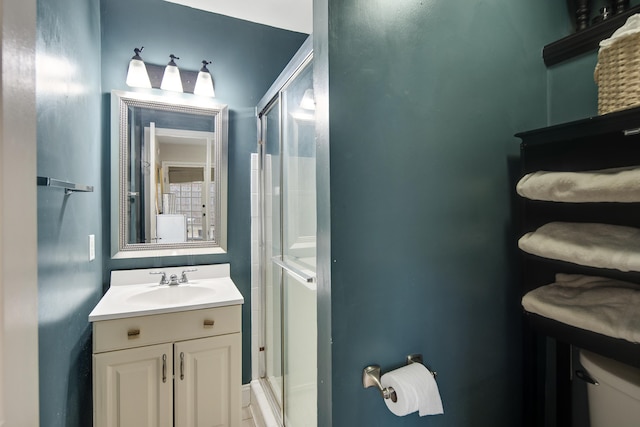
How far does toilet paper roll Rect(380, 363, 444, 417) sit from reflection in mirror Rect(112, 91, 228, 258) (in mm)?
1494

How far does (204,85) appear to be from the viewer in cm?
188

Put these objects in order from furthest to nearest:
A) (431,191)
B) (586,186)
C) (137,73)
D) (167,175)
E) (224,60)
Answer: (224,60) → (167,175) → (137,73) → (431,191) → (586,186)

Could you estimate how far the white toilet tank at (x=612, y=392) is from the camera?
71 cm

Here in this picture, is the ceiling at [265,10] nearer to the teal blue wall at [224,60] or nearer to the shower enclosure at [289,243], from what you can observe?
the teal blue wall at [224,60]

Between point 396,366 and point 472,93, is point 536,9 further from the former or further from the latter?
point 396,366

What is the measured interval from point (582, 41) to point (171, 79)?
1.97 m

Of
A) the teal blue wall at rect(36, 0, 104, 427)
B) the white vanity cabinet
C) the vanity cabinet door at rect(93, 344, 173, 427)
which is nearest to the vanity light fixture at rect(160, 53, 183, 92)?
the teal blue wall at rect(36, 0, 104, 427)

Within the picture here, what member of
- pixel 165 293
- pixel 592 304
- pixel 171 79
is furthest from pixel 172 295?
pixel 592 304

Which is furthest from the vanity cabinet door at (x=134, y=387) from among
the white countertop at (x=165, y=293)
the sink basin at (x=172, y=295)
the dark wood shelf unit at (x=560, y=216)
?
the dark wood shelf unit at (x=560, y=216)

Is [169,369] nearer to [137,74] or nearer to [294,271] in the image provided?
[294,271]

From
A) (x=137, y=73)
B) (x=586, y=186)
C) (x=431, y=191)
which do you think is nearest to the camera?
(x=586, y=186)

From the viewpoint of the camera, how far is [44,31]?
0.95 meters

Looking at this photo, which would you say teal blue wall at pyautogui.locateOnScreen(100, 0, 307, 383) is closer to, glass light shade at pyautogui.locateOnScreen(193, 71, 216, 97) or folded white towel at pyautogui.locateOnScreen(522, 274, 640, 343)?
glass light shade at pyautogui.locateOnScreen(193, 71, 216, 97)

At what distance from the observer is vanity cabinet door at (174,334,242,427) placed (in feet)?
4.91
